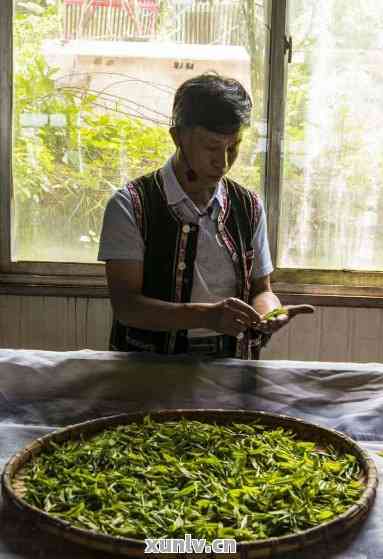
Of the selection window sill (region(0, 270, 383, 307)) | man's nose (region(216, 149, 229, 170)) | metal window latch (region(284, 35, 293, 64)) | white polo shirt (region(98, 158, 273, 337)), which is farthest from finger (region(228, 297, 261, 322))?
metal window latch (region(284, 35, 293, 64))

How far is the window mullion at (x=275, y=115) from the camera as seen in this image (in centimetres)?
353

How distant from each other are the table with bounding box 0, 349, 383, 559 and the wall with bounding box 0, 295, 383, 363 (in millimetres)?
1758

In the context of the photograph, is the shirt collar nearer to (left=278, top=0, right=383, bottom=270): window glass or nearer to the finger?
the finger

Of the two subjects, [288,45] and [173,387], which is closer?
[173,387]

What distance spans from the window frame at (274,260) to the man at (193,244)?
1.39 metres

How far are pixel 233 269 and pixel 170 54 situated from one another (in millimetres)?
1811

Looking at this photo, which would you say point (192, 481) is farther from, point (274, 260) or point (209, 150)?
point (274, 260)

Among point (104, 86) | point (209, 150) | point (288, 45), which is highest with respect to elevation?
point (288, 45)

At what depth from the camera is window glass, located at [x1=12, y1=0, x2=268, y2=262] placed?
354 cm

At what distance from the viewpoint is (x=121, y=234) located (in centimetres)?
203

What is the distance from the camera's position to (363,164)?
142 inches

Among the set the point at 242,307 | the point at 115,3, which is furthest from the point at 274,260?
the point at 242,307

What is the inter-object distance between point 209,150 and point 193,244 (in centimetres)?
29

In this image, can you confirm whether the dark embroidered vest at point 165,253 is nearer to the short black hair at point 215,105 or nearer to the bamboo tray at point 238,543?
the short black hair at point 215,105
